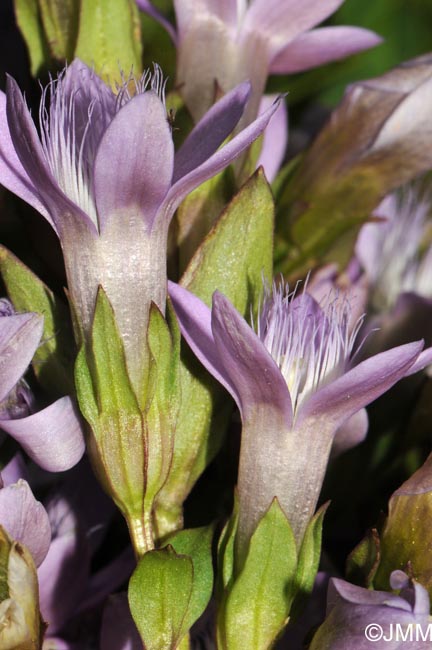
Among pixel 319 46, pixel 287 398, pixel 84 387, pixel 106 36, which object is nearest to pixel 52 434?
pixel 84 387

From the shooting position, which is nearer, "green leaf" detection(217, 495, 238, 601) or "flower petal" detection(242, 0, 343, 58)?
"green leaf" detection(217, 495, 238, 601)

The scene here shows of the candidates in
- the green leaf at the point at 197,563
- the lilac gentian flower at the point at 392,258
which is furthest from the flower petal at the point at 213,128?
the lilac gentian flower at the point at 392,258

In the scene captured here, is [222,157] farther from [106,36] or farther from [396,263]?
[396,263]

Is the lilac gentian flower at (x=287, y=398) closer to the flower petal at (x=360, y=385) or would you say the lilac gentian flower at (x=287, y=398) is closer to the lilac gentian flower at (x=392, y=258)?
the flower petal at (x=360, y=385)

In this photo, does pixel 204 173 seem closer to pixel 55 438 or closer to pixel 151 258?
pixel 151 258

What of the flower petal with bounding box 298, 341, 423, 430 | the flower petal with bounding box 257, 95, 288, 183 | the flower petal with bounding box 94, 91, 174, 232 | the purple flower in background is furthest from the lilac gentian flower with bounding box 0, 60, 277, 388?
the purple flower in background

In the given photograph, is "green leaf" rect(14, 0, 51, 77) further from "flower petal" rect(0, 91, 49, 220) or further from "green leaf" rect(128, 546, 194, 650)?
"green leaf" rect(128, 546, 194, 650)
